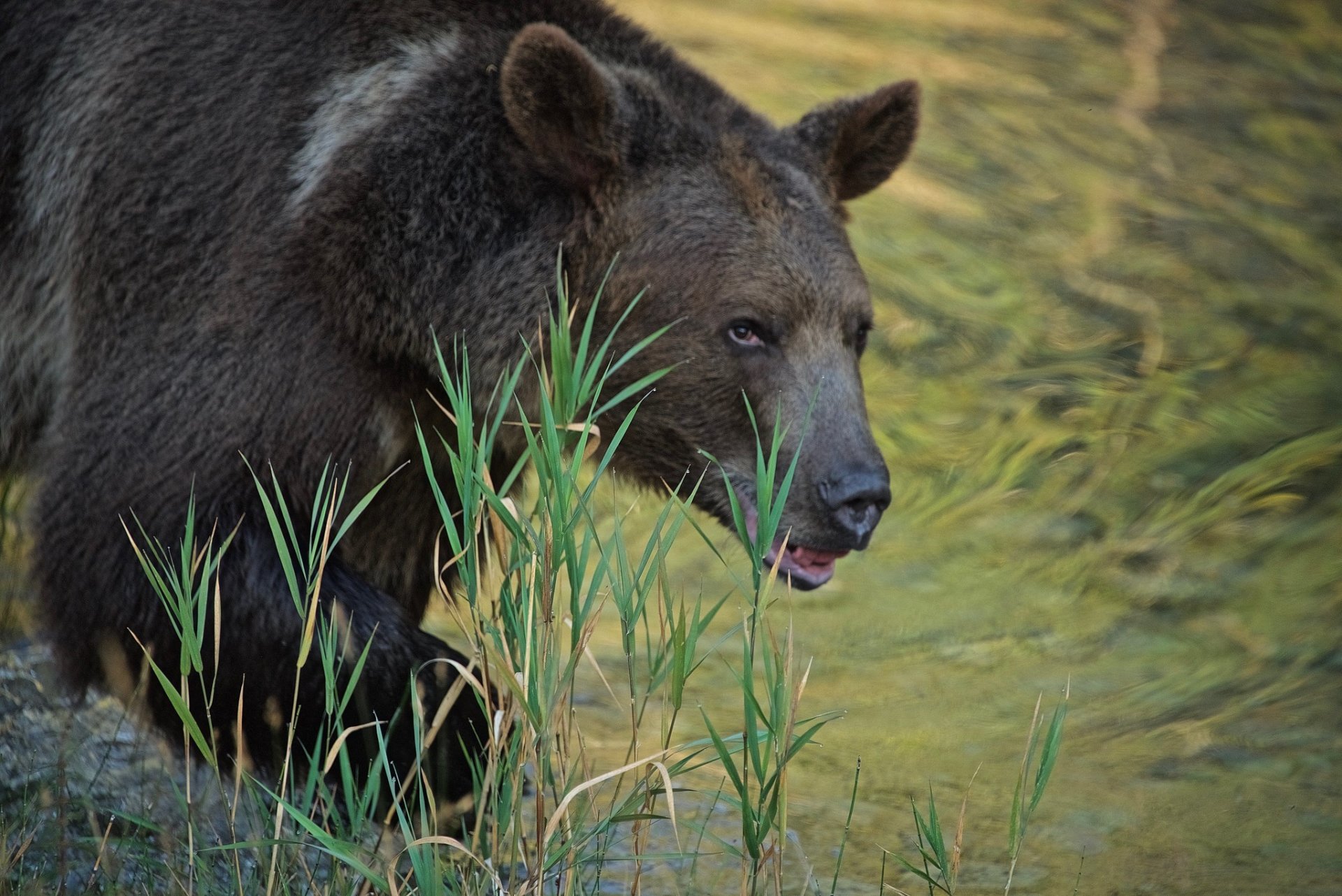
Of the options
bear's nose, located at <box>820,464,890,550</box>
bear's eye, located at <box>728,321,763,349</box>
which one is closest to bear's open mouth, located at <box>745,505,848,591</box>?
bear's nose, located at <box>820,464,890,550</box>

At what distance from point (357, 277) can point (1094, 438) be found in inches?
182

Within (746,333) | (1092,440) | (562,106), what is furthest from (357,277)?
(1092,440)

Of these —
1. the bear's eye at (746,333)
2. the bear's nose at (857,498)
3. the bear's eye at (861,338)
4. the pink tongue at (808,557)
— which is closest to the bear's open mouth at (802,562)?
the pink tongue at (808,557)

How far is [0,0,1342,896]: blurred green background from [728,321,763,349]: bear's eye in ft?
4.72

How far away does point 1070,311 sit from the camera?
9.77 m

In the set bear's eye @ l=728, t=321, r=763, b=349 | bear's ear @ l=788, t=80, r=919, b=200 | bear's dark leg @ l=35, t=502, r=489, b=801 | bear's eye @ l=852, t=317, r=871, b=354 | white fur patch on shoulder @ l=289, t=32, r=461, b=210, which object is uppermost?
white fur patch on shoulder @ l=289, t=32, r=461, b=210

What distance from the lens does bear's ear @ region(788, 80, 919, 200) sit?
5457 mm

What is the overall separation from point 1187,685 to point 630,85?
3110 mm

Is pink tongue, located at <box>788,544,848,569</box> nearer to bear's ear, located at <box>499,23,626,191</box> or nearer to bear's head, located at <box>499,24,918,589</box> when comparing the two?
bear's head, located at <box>499,24,918,589</box>

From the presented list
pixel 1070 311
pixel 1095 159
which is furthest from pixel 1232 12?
pixel 1070 311

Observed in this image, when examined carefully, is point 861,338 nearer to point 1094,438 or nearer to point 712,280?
point 712,280

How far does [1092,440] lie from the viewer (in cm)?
859

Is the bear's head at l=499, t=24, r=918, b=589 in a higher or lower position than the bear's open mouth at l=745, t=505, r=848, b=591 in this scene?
higher

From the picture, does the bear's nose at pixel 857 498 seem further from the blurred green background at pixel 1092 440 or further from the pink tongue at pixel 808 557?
the blurred green background at pixel 1092 440
